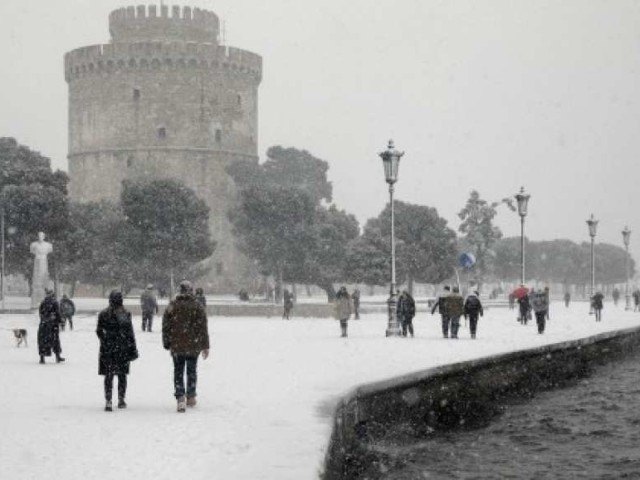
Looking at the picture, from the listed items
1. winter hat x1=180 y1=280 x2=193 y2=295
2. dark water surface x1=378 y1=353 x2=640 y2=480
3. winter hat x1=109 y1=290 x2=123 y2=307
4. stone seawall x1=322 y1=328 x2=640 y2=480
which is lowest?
dark water surface x1=378 y1=353 x2=640 y2=480

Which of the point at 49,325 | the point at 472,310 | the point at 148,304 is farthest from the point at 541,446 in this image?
the point at 148,304

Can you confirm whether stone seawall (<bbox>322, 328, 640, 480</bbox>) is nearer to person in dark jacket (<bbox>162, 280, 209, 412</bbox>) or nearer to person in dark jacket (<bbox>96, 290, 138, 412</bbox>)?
person in dark jacket (<bbox>162, 280, 209, 412</bbox>)

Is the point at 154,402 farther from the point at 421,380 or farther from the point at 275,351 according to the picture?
the point at 275,351

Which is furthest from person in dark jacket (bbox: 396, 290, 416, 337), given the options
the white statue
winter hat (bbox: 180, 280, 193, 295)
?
the white statue

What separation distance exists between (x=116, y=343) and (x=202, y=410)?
116 centimetres

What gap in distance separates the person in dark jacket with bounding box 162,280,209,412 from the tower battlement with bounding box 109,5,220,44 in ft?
205

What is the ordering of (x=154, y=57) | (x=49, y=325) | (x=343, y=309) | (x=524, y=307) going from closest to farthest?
(x=49, y=325), (x=343, y=309), (x=524, y=307), (x=154, y=57)

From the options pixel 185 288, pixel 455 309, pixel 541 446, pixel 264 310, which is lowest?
pixel 541 446

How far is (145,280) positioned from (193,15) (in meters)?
26.4

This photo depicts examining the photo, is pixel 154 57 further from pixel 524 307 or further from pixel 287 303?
pixel 524 307

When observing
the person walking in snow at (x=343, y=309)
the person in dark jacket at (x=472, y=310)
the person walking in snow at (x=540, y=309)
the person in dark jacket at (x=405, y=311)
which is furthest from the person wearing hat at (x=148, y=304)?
the person walking in snow at (x=540, y=309)

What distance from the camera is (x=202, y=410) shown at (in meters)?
10.5

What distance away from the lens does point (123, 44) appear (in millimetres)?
69500

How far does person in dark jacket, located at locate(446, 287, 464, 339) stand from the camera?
22.6 meters
